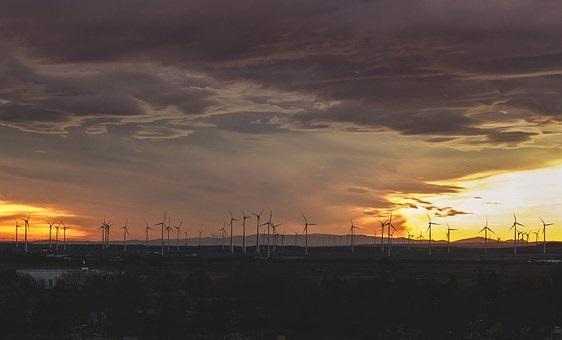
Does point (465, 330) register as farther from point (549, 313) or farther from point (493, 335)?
point (549, 313)

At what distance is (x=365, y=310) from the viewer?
333 ft

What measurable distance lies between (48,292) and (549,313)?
2974 inches

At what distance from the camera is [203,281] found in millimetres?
136000

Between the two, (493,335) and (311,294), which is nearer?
(493,335)

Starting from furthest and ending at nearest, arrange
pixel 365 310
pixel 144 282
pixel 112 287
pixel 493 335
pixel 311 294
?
pixel 144 282, pixel 112 287, pixel 311 294, pixel 365 310, pixel 493 335

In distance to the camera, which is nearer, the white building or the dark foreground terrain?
the dark foreground terrain

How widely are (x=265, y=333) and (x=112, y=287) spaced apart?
1759 inches

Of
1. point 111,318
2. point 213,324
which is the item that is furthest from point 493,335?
point 111,318

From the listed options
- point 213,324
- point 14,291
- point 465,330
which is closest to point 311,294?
point 213,324

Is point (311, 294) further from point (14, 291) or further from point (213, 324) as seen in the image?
point (14, 291)

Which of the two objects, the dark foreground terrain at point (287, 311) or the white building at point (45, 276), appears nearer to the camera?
the dark foreground terrain at point (287, 311)

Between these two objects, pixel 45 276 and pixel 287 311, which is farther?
pixel 45 276

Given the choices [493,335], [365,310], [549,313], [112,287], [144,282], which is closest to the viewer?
[493,335]

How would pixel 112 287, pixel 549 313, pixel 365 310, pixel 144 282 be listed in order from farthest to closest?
pixel 144 282
pixel 112 287
pixel 365 310
pixel 549 313
